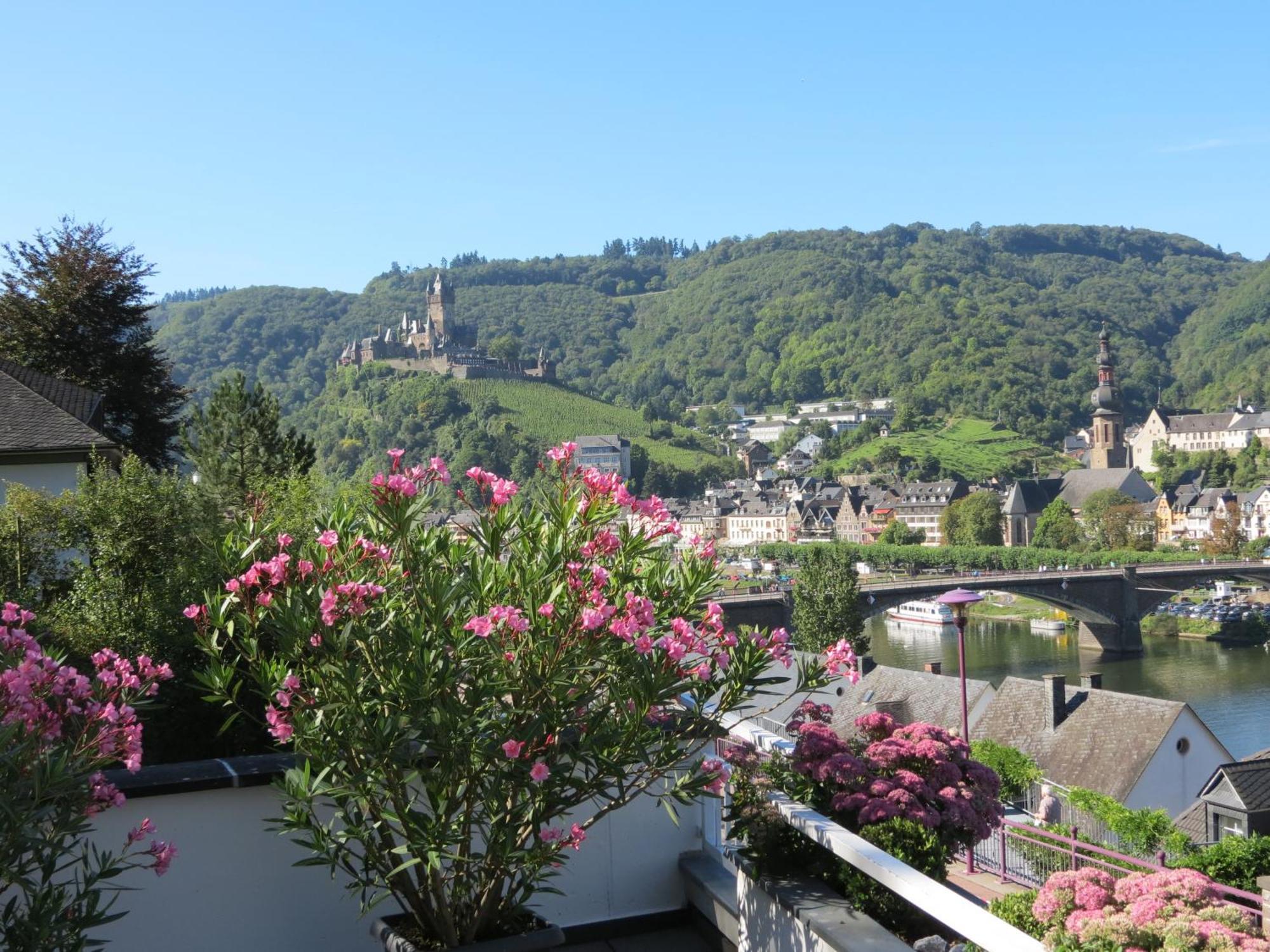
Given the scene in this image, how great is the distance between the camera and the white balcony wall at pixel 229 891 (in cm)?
320

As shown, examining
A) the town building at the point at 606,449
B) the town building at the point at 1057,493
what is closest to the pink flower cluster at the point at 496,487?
the town building at the point at 1057,493

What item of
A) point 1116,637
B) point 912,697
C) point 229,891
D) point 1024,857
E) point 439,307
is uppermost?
point 439,307

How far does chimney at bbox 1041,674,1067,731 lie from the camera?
886 inches

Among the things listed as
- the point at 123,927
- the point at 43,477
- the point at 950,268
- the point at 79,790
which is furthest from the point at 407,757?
the point at 950,268

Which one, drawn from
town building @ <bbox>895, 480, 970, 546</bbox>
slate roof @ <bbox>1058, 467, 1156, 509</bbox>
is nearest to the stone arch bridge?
slate roof @ <bbox>1058, 467, 1156, 509</bbox>

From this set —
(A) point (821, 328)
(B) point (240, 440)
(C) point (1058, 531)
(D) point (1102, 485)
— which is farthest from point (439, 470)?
(A) point (821, 328)

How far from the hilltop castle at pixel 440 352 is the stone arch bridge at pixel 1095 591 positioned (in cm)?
7998

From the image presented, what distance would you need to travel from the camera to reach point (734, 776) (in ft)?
10.9

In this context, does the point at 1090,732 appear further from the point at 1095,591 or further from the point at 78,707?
the point at 1095,591

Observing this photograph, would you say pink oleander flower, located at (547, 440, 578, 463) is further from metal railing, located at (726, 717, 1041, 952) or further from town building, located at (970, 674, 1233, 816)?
town building, located at (970, 674, 1233, 816)

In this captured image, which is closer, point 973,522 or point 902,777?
point 902,777

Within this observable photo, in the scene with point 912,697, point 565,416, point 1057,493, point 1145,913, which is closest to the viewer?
point 1145,913

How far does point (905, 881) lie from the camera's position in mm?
2645

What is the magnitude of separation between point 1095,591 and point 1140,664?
5529 millimetres
